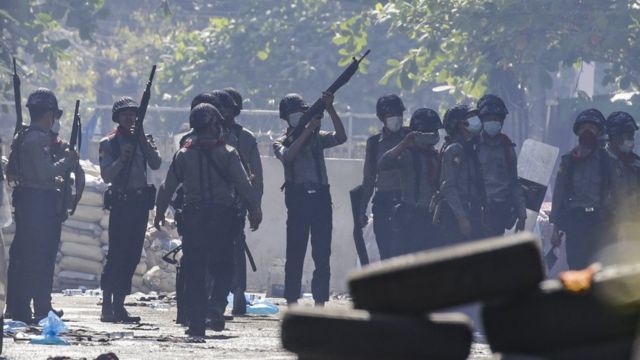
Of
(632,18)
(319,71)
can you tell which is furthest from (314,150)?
(319,71)

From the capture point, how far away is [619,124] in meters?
15.0

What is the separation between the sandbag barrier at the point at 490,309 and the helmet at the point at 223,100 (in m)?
9.81

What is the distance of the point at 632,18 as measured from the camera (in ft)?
77.0

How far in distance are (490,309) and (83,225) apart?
58.2 ft

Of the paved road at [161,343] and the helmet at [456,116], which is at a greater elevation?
the helmet at [456,116]

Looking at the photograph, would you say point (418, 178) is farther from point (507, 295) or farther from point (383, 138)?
point (507, 295)

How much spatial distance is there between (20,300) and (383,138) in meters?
3.55

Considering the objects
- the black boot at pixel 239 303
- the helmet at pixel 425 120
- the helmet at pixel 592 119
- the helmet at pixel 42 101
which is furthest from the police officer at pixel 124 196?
the helmet at pixel 592 119

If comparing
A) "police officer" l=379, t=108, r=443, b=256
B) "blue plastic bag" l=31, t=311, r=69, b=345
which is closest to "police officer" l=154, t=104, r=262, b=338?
"blue plastic bag" l=31, t=311, r=69, b=345

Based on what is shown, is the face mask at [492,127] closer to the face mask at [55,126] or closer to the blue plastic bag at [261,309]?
the blue plastic bag at [261,309]

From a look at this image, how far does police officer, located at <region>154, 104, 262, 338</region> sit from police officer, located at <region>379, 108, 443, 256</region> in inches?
103

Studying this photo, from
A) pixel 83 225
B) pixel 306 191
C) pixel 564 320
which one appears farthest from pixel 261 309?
pixel 564 320

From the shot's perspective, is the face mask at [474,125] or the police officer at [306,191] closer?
the police officer at [306,191]

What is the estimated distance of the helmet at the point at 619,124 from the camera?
14992mm
